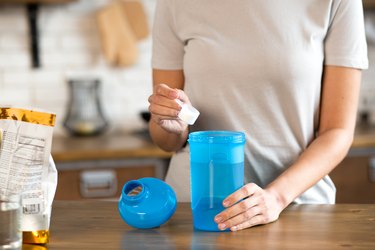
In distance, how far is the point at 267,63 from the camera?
154 cm

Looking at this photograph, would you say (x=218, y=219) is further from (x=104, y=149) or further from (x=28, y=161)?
(x=104, y=149)

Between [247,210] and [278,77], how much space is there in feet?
1.37

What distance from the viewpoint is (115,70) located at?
3.35 metres

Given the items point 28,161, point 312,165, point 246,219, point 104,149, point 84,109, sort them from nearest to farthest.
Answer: point 28,161 < point 246,219 < point 312,165 < point 104,149 < point 84,109

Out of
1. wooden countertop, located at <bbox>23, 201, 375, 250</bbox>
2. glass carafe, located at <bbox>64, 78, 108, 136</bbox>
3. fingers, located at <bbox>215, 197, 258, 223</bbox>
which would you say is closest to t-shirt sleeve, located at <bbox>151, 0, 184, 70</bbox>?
wooden countertop, located at <bbox>23, 201, 375, 250</bbox>

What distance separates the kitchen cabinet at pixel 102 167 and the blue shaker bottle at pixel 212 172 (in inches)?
58.8

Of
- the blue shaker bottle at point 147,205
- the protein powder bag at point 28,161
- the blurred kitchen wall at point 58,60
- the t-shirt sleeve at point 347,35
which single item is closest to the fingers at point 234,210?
the blue shaker bottle at point 147,205

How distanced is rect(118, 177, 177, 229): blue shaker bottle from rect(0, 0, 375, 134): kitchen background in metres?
2.01

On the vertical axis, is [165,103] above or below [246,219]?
above

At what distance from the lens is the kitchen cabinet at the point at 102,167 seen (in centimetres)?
273

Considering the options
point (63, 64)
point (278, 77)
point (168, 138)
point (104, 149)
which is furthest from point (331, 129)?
point (63, 64)

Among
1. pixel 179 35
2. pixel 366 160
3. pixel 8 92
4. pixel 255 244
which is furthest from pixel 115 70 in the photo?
pixel 255 244

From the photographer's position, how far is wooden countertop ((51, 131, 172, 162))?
2.72 meters

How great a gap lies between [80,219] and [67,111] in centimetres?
193
